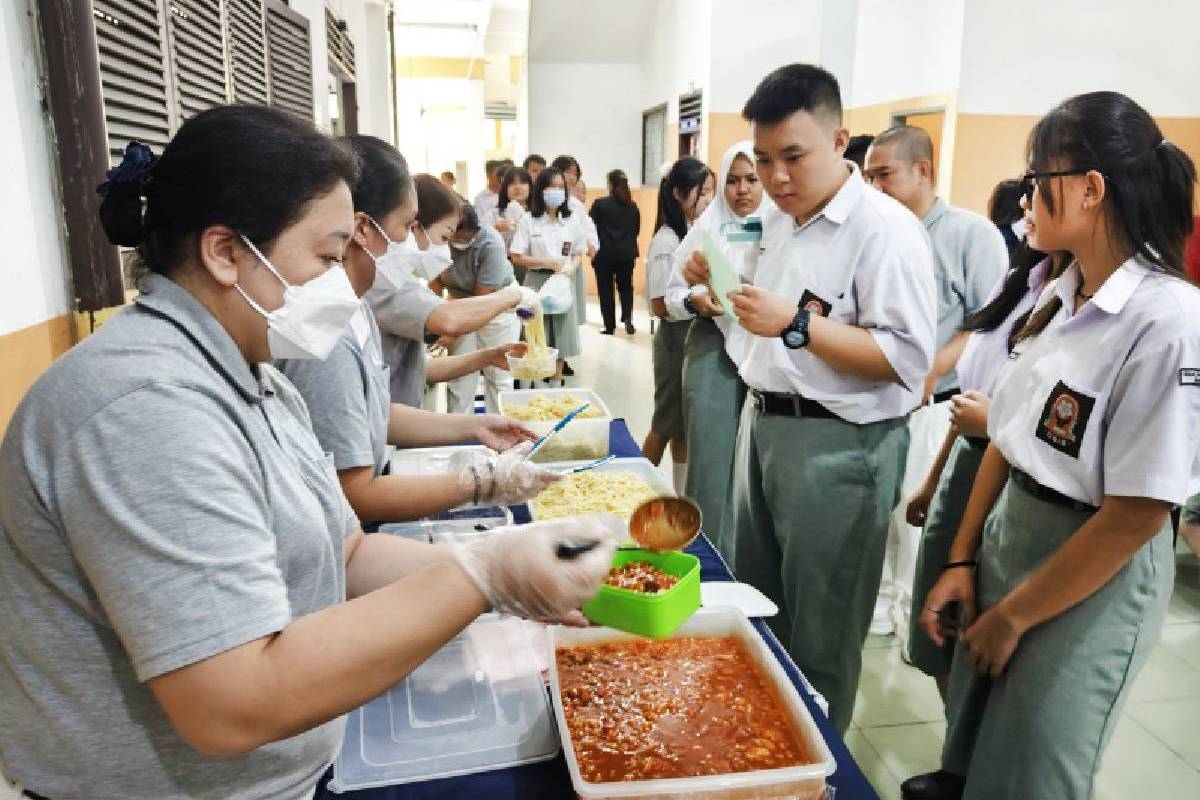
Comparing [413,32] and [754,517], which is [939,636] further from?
[413,32]

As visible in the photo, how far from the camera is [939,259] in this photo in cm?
254

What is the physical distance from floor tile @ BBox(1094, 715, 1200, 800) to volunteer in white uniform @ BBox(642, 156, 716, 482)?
1926 mm

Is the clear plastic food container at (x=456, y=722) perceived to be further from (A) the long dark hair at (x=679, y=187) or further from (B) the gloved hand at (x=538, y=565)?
(A) the long dark hair at (x=679, y=187)

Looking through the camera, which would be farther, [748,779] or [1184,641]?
[1184,641]

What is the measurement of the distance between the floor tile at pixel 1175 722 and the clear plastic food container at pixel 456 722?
2.05 metres

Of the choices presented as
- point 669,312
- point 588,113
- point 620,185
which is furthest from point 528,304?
point 588,113

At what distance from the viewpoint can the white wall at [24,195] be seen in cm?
145

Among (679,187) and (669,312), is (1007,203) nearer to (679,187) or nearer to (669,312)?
(669,312)

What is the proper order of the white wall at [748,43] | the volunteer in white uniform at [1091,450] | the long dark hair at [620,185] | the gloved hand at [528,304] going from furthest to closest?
Result: the long dark hair at [620,185] < the white wall at [748,43] < the gloved hand at [528,304] < the volunteer in white uniform at [1091,450]

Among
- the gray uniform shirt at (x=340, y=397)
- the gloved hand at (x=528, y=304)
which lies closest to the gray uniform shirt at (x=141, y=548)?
the gray uniform shirt at (x=340, y=397)

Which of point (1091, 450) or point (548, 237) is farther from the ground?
point (548, 237)

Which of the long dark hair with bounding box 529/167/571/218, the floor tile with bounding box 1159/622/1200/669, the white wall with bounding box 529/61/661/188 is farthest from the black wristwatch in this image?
the white wall with bounding box 529/61/661/188

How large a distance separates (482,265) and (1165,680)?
3.41 meters

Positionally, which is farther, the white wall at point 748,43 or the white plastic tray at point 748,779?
the white wall at point 748,43
